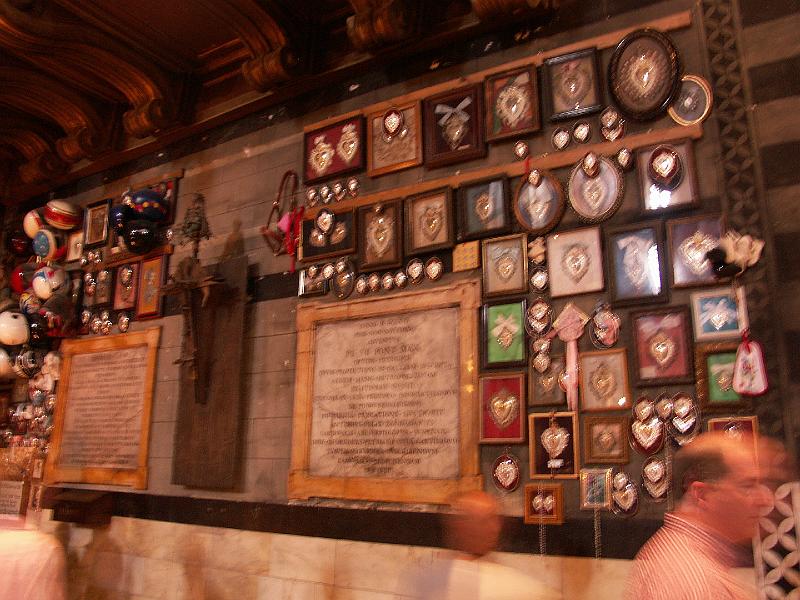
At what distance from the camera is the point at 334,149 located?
4871mm

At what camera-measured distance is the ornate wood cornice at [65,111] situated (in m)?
6.02

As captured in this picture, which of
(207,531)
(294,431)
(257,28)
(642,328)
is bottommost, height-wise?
(207,531)

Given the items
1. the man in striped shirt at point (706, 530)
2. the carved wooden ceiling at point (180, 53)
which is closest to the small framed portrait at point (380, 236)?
the carved wooden ceiling at point (180, 53)

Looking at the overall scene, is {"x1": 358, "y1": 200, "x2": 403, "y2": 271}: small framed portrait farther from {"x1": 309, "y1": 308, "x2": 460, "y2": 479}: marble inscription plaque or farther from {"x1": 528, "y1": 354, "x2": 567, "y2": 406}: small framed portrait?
{"x1": 528, "y1": 354, "x2": 567, "y2": 406}: small framed portrait

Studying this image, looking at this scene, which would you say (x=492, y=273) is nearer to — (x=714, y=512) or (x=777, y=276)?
(x=777, y=276)

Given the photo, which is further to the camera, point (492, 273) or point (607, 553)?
point (492, 273)

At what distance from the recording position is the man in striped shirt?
5.42 ft

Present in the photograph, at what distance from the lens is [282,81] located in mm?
5113

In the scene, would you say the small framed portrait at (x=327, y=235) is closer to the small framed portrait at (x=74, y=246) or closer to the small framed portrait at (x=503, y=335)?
the small framed portrait at (x=503, y=335)

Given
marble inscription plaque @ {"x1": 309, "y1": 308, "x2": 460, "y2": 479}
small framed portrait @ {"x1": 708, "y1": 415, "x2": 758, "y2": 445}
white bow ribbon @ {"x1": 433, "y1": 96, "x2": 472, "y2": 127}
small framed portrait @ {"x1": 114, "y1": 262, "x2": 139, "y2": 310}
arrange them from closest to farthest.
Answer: small framed portrait @ {"x1": 708, "y1": 415, "x2": 758, "y2": 445} → marble inscription plaque @ {"x1": 309, "y1": 308, "x2": 460, "y2": 479} → white bow ribbon @ {"x1": 433, "y1": 96, "x2": 472, "y2": 127} → small framed portrait @ {"x1": 114, "y1": 262, "x2": 139, "y2": 310}

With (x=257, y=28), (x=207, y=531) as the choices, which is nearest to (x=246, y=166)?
(x=257, y=28)

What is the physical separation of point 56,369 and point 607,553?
5299mm

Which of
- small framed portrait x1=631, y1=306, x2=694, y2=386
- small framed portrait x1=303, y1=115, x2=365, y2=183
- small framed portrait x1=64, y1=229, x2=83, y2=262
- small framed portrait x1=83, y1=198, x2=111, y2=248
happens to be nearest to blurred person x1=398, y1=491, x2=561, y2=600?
small framed portrait x1=631, y1=306, x2=694, y2=386

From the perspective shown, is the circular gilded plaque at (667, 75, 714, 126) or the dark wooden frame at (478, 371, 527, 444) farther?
the dark wooden frame at (478, 371, 527, 444)
